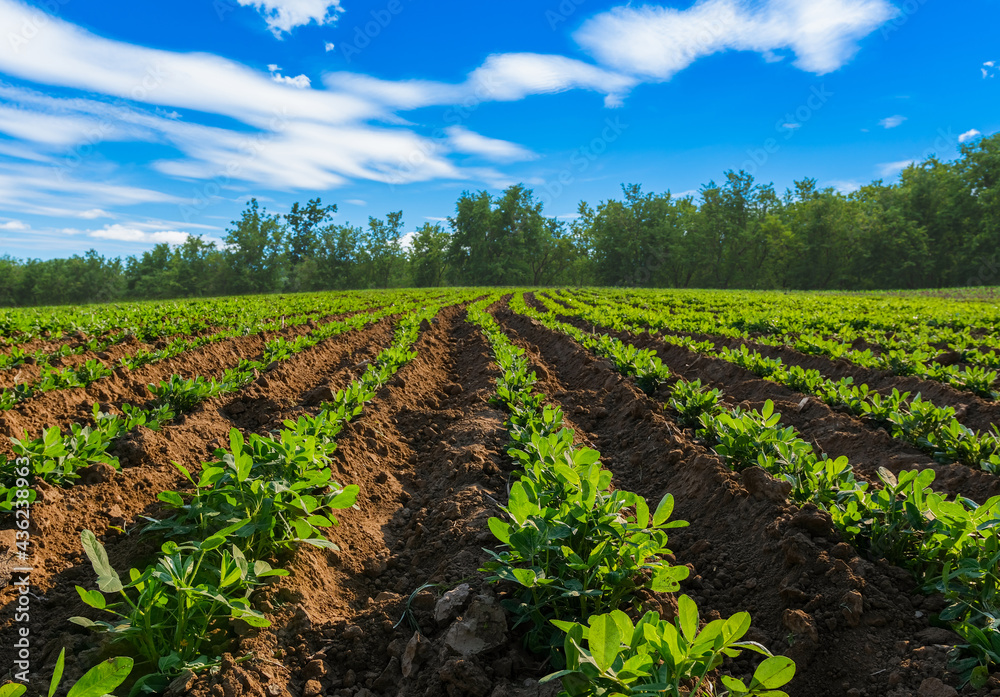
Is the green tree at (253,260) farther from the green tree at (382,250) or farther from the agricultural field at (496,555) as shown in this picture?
the agricultural field at (496,555)

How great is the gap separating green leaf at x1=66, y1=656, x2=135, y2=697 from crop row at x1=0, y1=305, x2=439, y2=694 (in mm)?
266

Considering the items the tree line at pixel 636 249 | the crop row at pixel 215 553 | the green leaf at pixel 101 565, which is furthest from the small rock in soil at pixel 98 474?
the tree line at pixel 636 249

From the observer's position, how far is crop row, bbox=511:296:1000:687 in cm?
188

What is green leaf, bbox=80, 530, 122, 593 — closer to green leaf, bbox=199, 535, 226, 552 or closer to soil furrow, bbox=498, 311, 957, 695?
green leaf, bbox=199, 535, 226, 552

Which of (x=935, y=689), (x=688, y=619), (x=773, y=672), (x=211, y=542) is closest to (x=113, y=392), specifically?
(x=211, y=542)

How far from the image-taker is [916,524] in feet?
7.41

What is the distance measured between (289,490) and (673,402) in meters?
3.64

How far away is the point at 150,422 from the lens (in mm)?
4004

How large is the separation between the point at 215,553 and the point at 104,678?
871 mm

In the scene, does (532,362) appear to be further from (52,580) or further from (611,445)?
(52,580)

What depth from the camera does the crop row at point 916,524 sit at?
6.18 feet

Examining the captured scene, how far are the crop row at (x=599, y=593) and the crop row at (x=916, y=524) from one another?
80 cm

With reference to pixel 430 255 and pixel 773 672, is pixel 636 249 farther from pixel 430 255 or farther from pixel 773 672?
pixel 773 672

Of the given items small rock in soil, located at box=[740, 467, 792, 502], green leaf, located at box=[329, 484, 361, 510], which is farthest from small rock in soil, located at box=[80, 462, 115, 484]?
small rock in soil, located at box=[740, 467, 792, 502]
